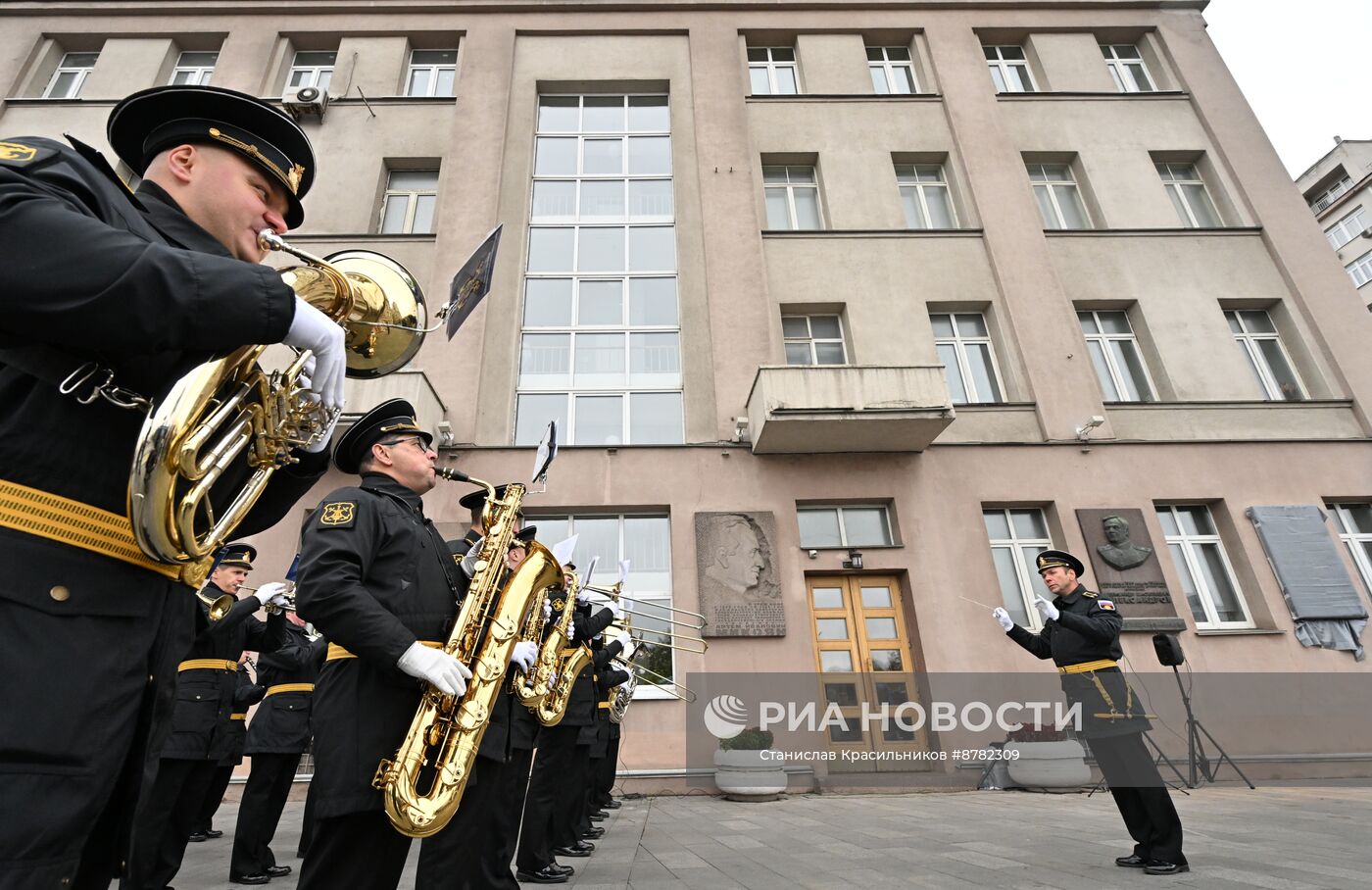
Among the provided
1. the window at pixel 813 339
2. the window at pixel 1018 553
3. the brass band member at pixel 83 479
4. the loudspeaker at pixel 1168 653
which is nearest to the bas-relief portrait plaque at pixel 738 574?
the window at pixel 813 339

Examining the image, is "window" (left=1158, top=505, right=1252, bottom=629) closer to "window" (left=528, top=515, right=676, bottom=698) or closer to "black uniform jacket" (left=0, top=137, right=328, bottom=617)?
"window" (left=528, top=515, right=676, bottom=698)

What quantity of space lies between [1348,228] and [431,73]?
45083 mm

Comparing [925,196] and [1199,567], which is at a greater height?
[925,196]

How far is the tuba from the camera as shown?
1.40 m

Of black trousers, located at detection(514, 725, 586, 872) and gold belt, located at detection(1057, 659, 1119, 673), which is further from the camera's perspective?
gold belt, located at detection(1057, 659, 1119, 673)

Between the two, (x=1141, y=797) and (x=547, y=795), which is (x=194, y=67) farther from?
(x=1141, y=797)

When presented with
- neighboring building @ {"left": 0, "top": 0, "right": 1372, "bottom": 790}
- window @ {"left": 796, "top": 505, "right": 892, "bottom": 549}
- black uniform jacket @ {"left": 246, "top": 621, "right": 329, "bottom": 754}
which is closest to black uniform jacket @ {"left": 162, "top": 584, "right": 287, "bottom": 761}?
black uniform jacket @ {"left": 246, "top": 621, "right": 329, "bottom": 754}

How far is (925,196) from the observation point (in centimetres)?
1539

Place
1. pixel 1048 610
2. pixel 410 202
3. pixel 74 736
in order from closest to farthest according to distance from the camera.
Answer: pixel 74 736 < pixel 1048 610 < pixel 410 202

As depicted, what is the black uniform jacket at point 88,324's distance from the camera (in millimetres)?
1226

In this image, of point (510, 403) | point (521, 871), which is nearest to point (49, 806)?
point (521, 871)

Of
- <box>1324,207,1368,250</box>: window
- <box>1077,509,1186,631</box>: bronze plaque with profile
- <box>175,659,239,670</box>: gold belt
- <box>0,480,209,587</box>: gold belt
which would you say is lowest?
<box>0,480,209,587</box>: gold belt

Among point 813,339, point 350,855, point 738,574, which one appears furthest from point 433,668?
point 813,339

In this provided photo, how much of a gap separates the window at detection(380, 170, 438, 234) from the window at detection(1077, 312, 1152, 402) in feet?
48.3
